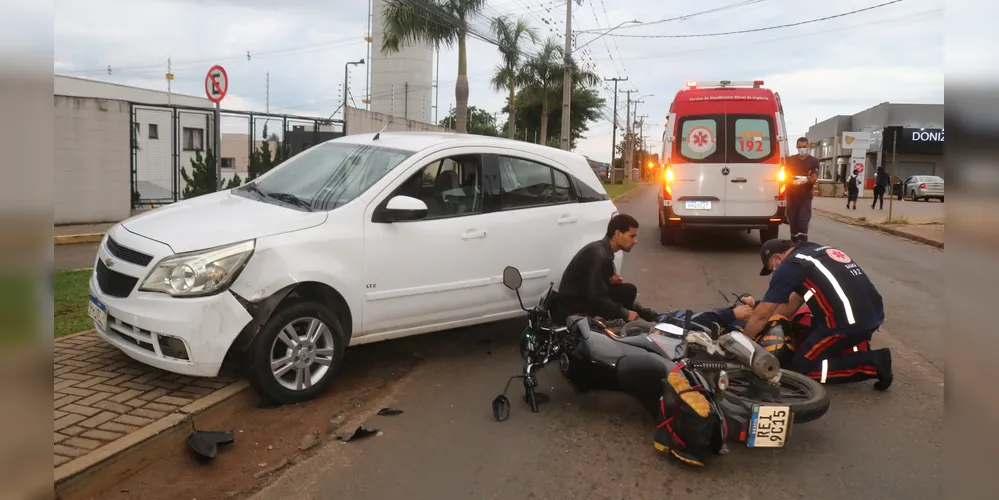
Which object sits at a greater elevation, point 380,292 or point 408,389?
point 380,292

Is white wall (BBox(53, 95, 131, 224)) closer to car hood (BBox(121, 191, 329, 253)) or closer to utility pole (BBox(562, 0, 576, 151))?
car hood (BBox(121, 191, 329, 253))

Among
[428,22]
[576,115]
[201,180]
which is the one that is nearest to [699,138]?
[201,180]

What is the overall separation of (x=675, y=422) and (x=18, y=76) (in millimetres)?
3628

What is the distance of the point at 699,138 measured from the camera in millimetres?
12883

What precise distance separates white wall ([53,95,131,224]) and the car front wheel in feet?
36.8

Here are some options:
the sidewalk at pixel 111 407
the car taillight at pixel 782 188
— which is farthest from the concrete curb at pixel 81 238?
the car taillight at pixel 782 188

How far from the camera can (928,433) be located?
444cm

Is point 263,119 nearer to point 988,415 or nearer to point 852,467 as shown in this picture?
point 852,467

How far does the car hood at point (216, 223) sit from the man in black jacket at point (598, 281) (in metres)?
2.01

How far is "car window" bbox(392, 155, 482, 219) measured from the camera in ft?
18.3

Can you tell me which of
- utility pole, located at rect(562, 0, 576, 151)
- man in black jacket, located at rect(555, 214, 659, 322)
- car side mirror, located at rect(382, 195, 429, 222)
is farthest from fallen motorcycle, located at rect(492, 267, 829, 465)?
utility pole, located at rect(562, 0, 576, 151)

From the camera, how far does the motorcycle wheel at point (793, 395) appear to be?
13.7ft

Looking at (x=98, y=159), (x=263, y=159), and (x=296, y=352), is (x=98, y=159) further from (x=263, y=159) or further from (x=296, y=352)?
(x=296, y=352)

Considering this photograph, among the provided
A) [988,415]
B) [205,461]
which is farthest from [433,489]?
[988,415]
